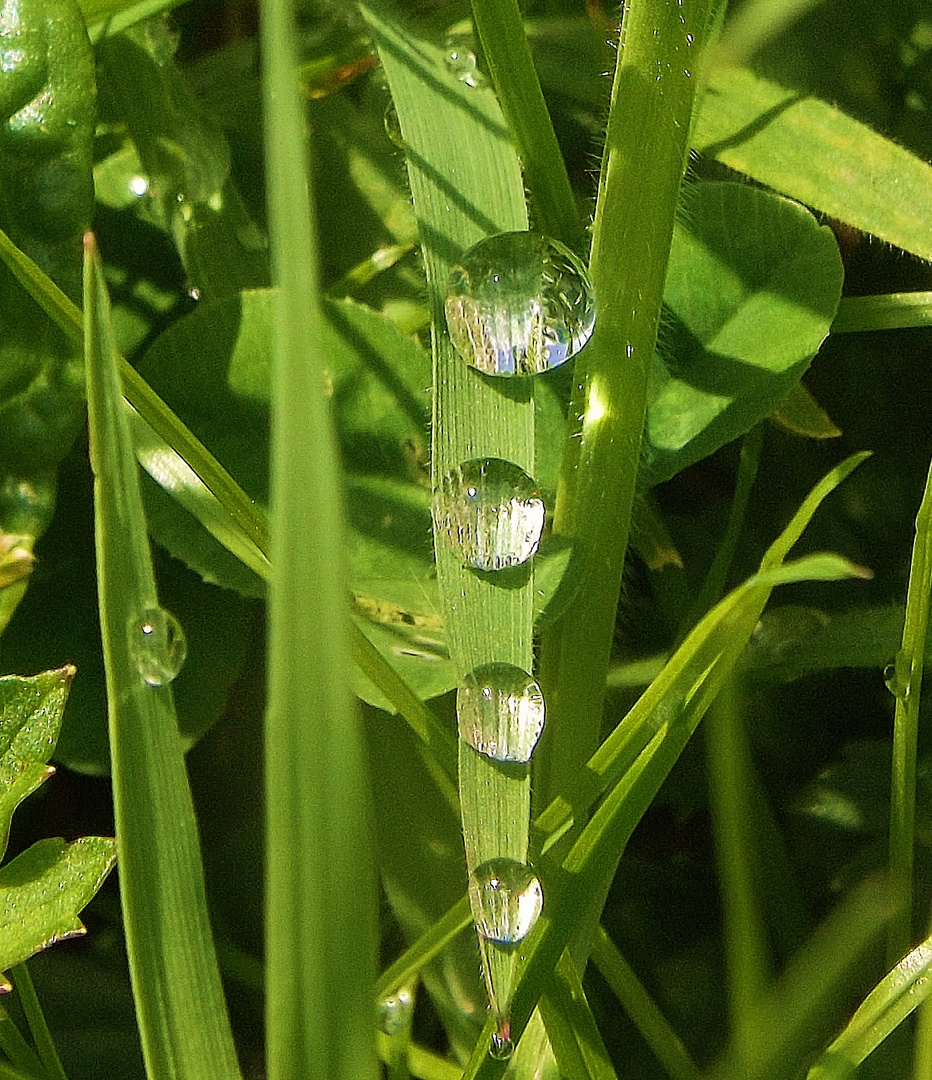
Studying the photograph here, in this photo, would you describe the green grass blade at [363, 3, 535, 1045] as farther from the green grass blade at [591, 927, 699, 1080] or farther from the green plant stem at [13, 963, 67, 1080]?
the green plant stem at [13, 963, 67, 1080]

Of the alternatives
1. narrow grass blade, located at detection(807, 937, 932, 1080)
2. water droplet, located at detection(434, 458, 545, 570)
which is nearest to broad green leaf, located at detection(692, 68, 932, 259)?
water droplet, located at detection(434, 458, 545, 570)

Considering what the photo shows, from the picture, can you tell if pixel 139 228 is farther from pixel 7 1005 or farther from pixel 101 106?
pixel 7 1005

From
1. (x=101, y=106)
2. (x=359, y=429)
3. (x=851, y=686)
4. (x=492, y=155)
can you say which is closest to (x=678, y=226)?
(x=492, y=155)

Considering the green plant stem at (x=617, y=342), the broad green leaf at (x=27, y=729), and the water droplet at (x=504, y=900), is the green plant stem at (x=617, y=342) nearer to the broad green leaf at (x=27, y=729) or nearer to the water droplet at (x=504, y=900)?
the water droplet at (x=504, y=900)

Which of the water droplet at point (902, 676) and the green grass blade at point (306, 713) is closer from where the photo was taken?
the green grass blade at point (306, 713)

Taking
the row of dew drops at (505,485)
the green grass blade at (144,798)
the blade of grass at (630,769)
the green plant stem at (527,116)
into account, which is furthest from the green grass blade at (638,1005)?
the green plant stem at (527,116)

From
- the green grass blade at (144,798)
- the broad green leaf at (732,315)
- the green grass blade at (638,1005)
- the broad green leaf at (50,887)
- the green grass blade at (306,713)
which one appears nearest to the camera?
the green grass blade at (306,713)

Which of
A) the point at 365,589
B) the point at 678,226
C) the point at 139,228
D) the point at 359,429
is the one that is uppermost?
the point at 139,228
